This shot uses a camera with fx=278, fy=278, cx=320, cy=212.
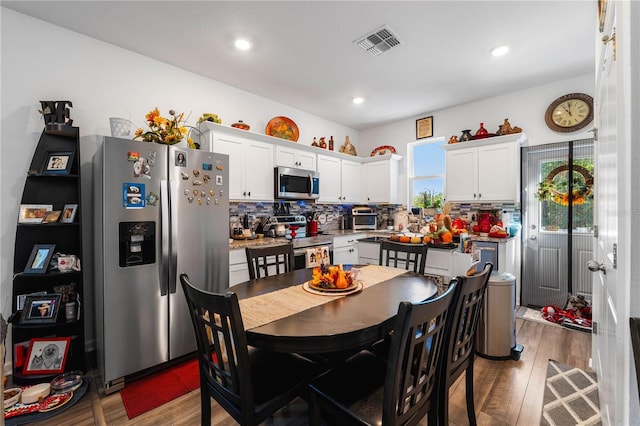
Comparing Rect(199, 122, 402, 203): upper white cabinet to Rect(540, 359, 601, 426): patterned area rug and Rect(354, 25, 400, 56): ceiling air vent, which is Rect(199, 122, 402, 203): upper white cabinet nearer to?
Rect(354, 25, 400, 56): ceiling air vent

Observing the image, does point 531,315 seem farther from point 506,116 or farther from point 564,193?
point 506,116

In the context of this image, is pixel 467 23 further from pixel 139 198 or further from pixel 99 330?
pixel 99 330

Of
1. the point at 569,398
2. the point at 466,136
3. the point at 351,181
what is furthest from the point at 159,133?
the point at 466,136

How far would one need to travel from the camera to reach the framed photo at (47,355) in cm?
210

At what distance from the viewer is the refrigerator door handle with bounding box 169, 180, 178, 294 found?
2311mm

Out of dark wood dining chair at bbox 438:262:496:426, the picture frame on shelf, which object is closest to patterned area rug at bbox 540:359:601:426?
dark wood dining chair at bbox 438:262:496:426

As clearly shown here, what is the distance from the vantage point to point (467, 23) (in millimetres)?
2373

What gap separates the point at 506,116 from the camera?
12.8 feet

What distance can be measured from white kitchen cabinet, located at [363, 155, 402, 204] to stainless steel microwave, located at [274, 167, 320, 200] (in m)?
1.25

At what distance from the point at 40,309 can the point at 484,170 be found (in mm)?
4865

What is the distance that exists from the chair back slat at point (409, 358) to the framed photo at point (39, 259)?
2.57 m

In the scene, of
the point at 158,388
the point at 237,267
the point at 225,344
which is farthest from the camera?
the point at 237,267

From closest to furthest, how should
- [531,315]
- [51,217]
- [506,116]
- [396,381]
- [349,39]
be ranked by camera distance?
[396,381], [51,217], [349,39], [531,315], [506,116]

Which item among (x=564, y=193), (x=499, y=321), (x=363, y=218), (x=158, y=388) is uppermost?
(x=564, y=193)
